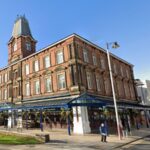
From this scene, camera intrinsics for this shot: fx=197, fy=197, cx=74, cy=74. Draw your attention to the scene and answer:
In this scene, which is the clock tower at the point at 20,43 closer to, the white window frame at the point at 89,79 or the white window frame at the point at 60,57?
the white window frame at the point at 60,57

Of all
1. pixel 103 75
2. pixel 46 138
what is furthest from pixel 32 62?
pixel 46 138

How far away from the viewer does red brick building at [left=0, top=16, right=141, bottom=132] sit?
1127 inches

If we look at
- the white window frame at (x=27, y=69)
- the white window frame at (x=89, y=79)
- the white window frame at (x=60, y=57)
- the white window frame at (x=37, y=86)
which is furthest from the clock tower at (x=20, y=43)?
the white window frame at (x=89, y=79)

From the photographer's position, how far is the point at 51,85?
3095 centimetres

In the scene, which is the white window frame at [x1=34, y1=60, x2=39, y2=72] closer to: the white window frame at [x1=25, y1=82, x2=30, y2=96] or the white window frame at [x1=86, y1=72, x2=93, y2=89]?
the white window frame at [x1=25, y1=82, x2=30, y2=96]

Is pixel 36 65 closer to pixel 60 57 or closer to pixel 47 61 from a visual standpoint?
pixel 47 61

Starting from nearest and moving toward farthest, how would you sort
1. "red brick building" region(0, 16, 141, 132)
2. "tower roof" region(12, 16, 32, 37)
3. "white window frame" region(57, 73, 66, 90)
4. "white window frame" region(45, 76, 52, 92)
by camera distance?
"red brick building" region(0, 16, 141, 132)
"white window frame" region(57, 73, 66, 90)
"white window frame" region(45, 76, 52, 92)
"tower roof" region(12, 16, 32, 37)

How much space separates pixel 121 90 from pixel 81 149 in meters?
25.7

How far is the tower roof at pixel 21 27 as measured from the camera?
41.3 metres

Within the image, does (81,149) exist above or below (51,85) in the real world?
below

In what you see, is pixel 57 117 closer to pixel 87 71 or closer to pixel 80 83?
pixel 80 83

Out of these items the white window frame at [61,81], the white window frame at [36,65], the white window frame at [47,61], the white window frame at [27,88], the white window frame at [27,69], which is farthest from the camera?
the white window frame at [27,69]

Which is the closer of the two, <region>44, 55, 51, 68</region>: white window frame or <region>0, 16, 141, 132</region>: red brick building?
<region>0, 16, 141, 132</region>: red brick building

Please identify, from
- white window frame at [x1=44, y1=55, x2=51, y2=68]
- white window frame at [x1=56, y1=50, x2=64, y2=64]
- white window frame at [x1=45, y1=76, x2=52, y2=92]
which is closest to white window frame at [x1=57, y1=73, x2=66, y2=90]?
white window frame at [x1=45, y1=76, x2=52, y2=92]
